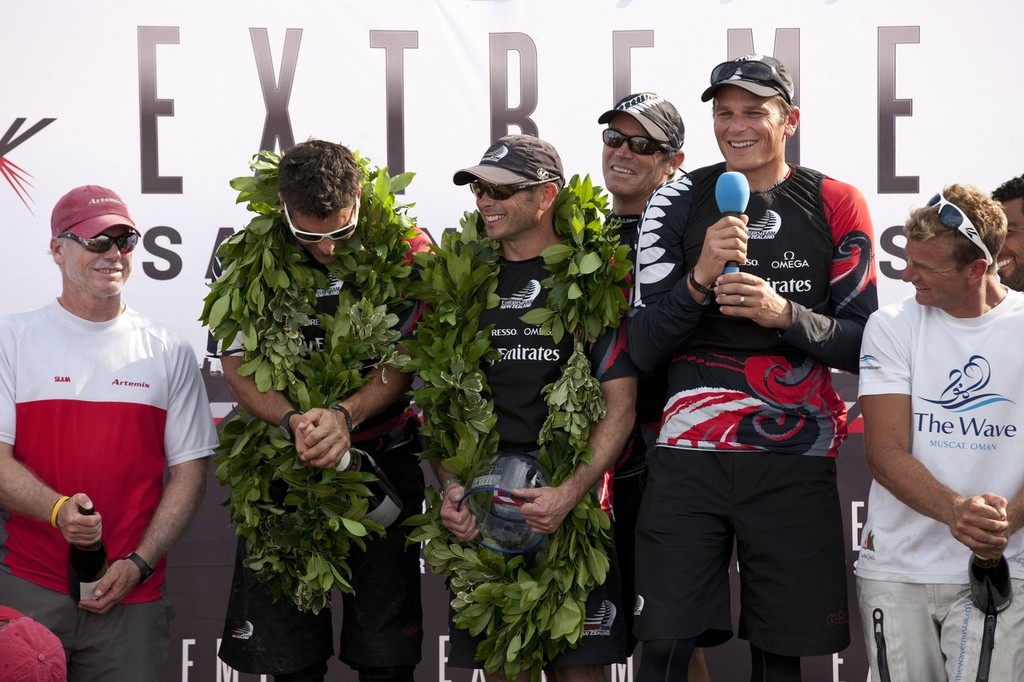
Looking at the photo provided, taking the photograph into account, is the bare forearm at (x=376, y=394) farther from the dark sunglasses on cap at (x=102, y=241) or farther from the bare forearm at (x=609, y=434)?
the dark sunglasses on cap at (x=102, y=241)

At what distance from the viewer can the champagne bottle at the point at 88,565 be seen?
11.0 feet

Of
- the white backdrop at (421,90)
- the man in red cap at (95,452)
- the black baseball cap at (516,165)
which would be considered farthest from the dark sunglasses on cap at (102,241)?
the black baseball cap at (516,165)

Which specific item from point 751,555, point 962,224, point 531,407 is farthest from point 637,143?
point 751,555

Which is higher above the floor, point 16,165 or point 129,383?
point 16,165

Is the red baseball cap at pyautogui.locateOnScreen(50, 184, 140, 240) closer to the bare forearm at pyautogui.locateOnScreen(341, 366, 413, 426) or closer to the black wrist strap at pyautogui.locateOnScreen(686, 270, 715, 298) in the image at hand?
the bare forearm at pyautogui.locateOnScreen(341, 366, 413, 426)

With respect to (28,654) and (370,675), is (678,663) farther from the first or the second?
(28,654)

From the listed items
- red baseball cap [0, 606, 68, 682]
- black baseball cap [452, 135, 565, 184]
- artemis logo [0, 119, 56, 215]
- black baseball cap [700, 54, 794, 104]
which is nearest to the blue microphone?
black baseball cap [700, 54, 794, 104]

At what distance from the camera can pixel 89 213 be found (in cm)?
356

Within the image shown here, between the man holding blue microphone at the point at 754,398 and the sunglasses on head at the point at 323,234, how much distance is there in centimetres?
82

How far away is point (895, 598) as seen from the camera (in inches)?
116

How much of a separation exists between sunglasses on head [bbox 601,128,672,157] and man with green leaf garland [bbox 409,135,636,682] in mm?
503

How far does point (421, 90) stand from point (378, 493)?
1.64m

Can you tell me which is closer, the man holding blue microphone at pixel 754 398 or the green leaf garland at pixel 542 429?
the man holding blue microphone at pixel 754 398

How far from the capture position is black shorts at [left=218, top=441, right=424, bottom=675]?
3418 mm
